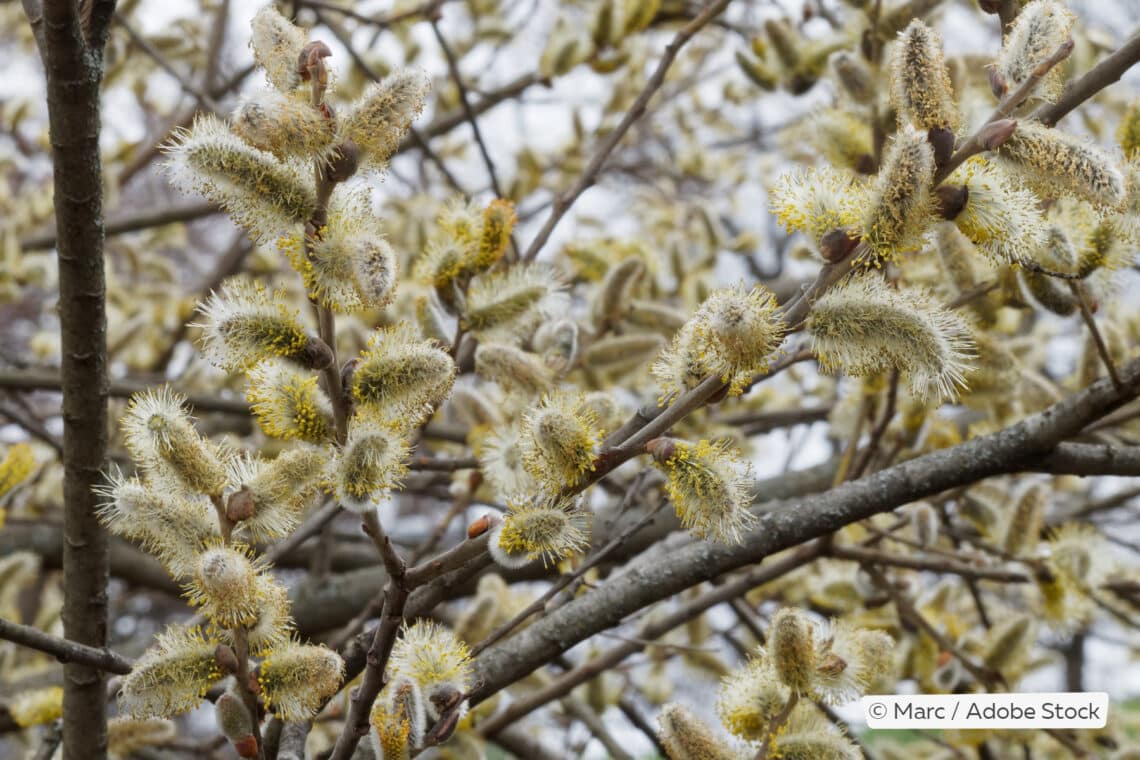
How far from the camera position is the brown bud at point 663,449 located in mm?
1181

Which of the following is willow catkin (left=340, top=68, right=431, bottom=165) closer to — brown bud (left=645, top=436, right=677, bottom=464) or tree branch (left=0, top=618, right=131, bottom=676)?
brown bud (left=645, top=436, right=677, bottom=464)

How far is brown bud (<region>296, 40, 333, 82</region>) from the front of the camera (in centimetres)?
115

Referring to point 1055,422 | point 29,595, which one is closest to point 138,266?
point 29,595

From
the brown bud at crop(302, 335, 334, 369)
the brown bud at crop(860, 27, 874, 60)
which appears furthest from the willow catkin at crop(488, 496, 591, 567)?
the brown bud at crop(860, 27, 874, 60)

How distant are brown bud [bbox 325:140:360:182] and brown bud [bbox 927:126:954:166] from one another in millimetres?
604

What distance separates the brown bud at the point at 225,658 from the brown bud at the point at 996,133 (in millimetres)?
971

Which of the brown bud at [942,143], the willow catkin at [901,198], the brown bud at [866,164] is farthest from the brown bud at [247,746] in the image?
the brown bud at [866,164]

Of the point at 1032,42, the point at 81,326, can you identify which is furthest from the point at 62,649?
the point at 1032,42

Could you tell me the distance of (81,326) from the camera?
1.38 meters

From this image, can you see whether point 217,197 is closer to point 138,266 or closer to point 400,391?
point 400,391

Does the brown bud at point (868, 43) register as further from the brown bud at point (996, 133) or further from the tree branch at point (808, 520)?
the brown bud at point (996, 133)

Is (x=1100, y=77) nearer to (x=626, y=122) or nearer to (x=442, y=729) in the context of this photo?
(x=626, y=122)

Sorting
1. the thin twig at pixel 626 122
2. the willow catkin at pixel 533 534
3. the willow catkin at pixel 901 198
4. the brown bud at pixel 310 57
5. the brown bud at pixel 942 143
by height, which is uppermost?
the thin twig at pixel 626 122

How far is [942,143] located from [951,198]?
0.06 meters
